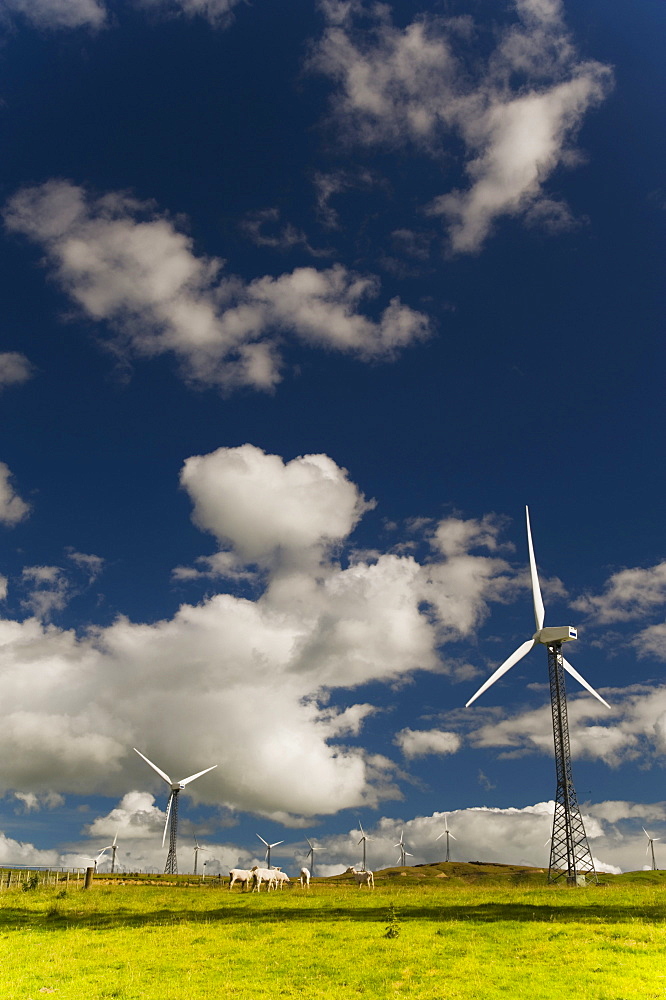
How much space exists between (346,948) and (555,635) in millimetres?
66118

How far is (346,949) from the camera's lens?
39.5m

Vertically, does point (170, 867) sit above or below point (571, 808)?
below

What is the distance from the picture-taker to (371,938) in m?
41.8

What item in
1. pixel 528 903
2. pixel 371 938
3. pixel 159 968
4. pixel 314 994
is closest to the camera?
pixel 314 994

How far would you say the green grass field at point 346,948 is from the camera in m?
32.2

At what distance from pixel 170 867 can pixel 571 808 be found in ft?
220

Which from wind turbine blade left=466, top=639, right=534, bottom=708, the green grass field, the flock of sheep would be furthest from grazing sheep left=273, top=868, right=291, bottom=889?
wind turbine blade left=466, top=639, right=534, bottom=708

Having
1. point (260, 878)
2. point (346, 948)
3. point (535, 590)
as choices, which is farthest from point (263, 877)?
point (535, 590)

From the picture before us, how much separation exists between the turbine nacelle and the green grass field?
41.8 meters

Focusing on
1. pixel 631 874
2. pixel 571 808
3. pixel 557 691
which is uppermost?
pixel 557 691

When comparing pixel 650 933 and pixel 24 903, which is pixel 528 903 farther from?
pixel 24 903

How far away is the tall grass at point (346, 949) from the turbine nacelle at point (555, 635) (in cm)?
4161

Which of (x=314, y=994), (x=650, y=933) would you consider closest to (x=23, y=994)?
(x=314, y=994)

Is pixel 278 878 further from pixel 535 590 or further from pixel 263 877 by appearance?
pixel 535 590
